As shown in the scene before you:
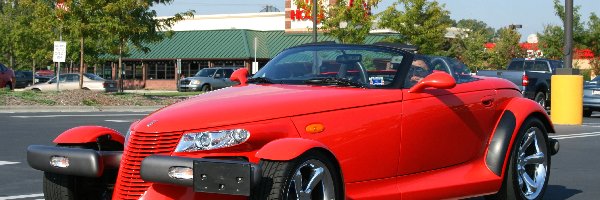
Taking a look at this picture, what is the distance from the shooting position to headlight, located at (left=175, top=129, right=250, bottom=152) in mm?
5625

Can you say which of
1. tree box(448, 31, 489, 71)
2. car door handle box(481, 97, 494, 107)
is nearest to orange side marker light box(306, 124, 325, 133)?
car door handle box(481, 97, 494, 107)

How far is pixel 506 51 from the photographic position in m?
70.1

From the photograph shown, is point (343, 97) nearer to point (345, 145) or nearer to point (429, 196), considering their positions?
point (345, 145)

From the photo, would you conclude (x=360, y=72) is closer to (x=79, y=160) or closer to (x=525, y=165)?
(x=525, y=165)

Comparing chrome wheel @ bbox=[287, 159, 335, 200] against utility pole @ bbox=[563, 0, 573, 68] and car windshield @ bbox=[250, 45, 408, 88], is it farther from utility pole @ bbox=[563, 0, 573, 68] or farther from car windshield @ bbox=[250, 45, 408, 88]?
utility pole @ bbox=[563, 0, 573, 68]

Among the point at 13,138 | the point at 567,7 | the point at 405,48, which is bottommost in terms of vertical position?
the point at 13,138

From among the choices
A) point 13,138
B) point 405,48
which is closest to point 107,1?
point 13,138

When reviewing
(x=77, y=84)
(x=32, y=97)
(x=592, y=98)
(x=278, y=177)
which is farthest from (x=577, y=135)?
(x=77, y=84)

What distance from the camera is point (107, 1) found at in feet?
121

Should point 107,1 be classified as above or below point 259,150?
above

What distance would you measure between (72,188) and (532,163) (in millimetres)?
3802

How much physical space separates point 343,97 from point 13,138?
10.7m

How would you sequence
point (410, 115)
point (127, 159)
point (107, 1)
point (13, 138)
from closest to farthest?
point (127, 159) → point (410, 115) → point (13, 138) → point (107, 1)

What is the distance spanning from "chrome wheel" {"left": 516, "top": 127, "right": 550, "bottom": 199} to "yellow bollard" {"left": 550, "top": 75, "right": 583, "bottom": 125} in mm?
12563
